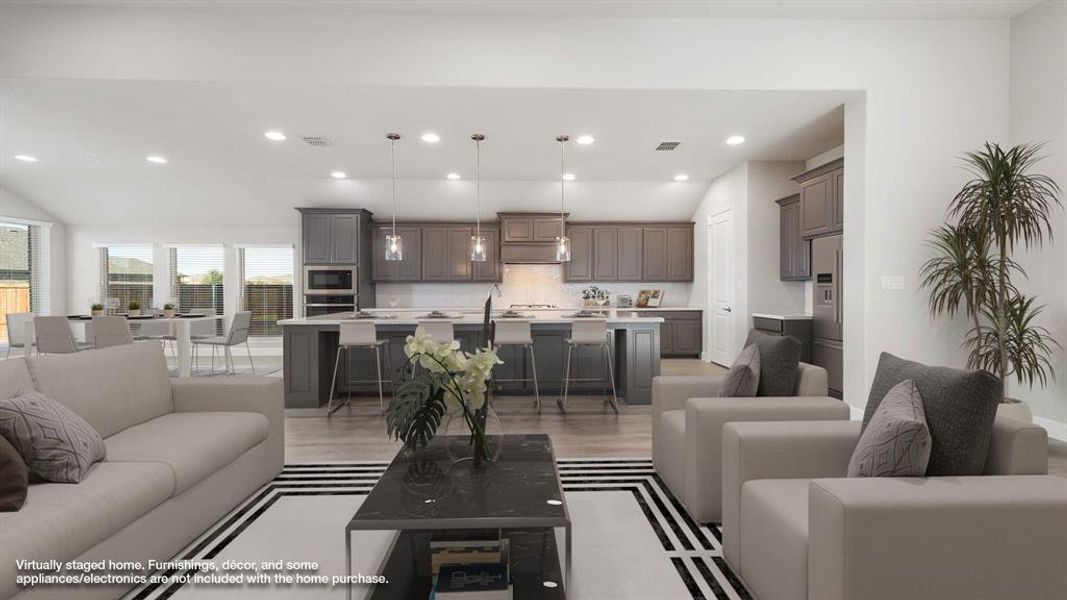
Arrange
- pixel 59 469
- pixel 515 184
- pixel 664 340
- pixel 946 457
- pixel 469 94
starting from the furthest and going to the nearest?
pixel 664 340, pixel 515 184, pixel 469 94, pixel 59 469, pixel 946 457

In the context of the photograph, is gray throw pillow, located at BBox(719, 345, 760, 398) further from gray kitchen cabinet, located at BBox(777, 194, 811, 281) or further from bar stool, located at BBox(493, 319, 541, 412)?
gray kitchen cabinet, located at BBox(777, 194, 811, 281)

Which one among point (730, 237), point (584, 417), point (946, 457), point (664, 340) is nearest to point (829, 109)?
point (730, 237)

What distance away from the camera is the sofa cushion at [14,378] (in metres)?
2.21

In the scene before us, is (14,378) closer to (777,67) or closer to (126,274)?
(777,67)

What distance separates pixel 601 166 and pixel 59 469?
629cm

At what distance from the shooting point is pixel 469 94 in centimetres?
455

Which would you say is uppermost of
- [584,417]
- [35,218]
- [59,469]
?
[35,218]

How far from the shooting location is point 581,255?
9.42 meters

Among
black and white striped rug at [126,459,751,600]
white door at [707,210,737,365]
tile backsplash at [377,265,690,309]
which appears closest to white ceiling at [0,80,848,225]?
white door at [707,210,737,365]

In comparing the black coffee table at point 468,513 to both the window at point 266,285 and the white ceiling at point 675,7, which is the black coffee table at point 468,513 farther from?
the window at point 266,285

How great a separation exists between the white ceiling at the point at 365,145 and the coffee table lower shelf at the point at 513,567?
3448mm

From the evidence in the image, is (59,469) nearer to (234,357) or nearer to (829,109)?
(829,109)

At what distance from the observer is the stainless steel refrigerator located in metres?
5.35

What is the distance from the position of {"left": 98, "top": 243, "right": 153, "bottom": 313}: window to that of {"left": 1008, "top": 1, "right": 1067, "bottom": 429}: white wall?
11434mm
